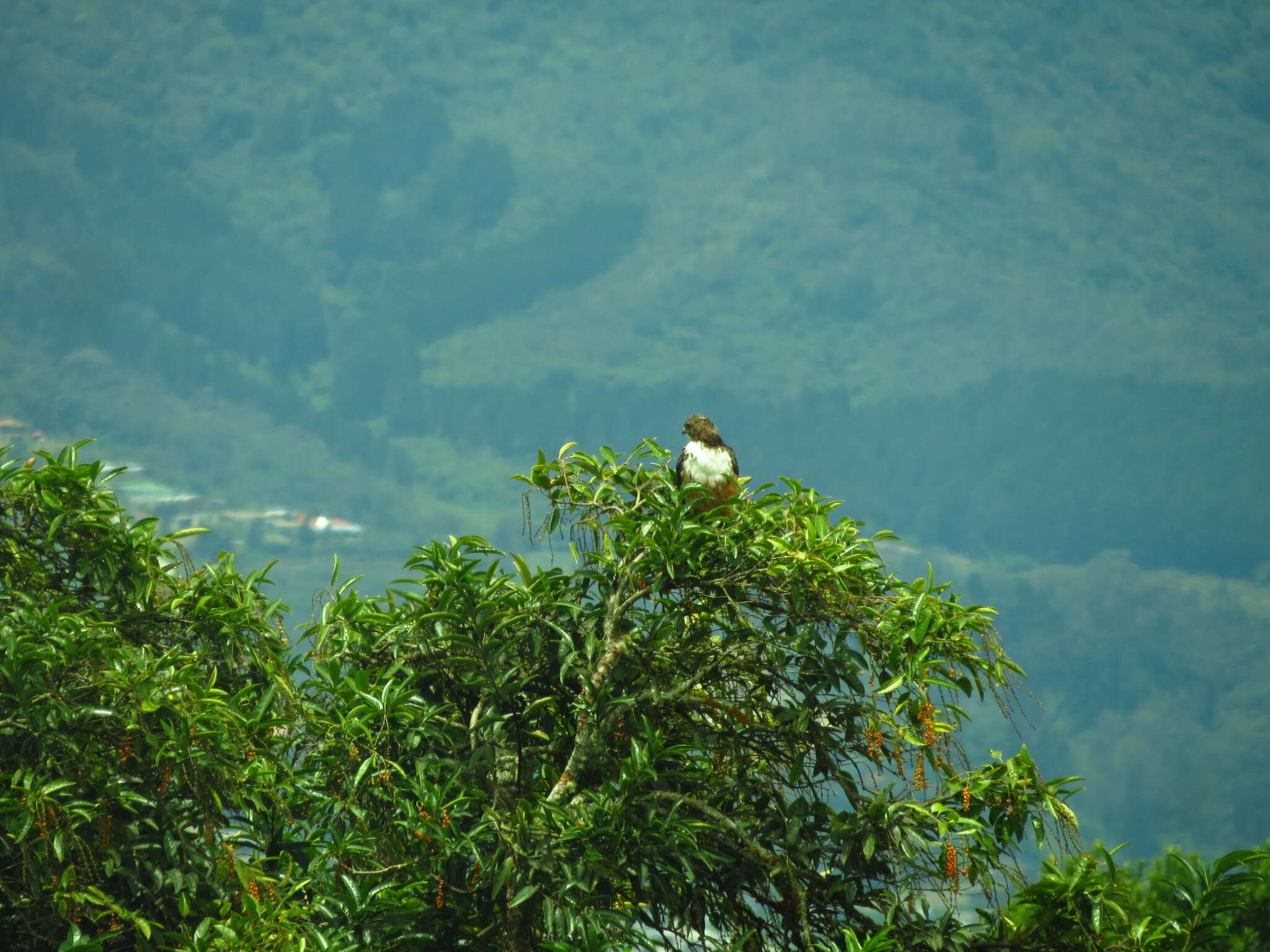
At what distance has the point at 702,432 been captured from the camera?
6.32 metres

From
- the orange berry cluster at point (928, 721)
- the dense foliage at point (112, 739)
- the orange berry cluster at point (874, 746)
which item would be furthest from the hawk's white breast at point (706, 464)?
the dense foliage at point (112, 739)

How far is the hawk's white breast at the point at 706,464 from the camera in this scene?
591cm

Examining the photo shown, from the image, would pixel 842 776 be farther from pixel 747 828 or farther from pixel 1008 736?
pixel 1008 736

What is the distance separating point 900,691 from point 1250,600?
209 feet

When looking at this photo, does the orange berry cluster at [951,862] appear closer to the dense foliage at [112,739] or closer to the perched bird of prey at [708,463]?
the perched bird of prey at [708,463]

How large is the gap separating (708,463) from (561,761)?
1.60m

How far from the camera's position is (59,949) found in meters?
4.05

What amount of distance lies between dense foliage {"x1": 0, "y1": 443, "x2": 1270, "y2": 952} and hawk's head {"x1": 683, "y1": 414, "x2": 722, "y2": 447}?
39.7 inches

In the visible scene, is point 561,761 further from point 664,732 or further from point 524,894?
point 524,894

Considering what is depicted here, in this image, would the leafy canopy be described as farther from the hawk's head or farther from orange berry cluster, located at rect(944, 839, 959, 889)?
the hawk's head

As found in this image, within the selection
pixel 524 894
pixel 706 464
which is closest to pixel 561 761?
pixel 524 894

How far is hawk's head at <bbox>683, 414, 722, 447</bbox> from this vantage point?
623 cm

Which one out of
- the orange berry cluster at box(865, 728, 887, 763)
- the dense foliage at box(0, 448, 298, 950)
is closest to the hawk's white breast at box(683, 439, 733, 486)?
the orange berry cluster at box(865, 728, 887, 763)

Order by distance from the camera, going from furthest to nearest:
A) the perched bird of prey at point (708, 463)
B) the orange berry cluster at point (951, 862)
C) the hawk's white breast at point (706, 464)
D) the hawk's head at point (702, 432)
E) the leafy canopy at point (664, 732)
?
the hawk's head at point (702, 432) → the hawk's white breast at point (706, 464) → the perched bird of prey at point (708, 463) → the leafy canopy at point (664, 732) → the orange berry cluster at point (951, 862)
